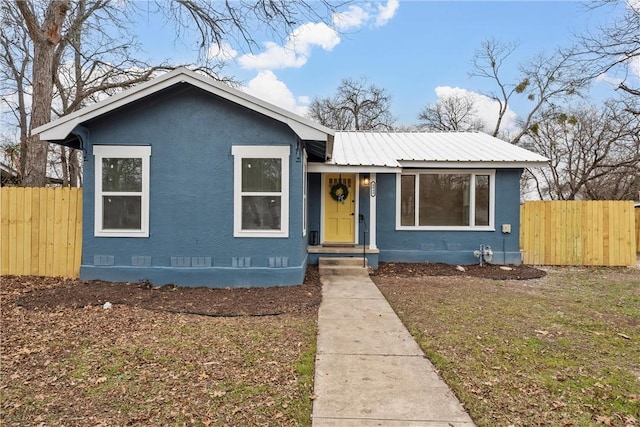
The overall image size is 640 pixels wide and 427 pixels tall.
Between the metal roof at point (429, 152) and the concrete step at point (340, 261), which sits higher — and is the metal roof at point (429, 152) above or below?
above

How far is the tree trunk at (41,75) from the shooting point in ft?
31.5

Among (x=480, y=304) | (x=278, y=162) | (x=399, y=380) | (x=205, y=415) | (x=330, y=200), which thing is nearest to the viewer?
(x=205, y=415)

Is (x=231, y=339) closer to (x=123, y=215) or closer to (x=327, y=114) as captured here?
(x=123, y=215)

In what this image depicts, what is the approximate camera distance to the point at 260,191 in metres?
7.22

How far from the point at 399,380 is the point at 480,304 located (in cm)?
336

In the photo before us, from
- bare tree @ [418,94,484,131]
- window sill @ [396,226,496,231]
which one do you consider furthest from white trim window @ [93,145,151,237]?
bare tree @ [418,94,484,131]

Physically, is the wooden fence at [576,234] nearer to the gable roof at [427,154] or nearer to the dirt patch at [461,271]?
the dirt patch at [461,271]

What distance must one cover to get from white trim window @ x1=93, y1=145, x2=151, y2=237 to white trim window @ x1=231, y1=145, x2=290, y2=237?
5.87 feet

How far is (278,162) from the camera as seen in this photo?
7.21 meters

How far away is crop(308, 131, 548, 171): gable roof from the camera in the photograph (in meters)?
9.33

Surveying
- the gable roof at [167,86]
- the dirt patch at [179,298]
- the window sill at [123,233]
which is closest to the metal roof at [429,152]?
the gable roof at [167,86]

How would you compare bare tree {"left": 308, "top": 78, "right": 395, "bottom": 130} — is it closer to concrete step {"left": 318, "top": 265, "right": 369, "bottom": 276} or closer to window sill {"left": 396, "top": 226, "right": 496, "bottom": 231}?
window sill {"left": 396, "top": 226, "right": 496, "bottom": 231}

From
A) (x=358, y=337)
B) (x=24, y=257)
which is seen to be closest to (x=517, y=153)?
(x=358, y=337)

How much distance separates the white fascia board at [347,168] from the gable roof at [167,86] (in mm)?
2004
